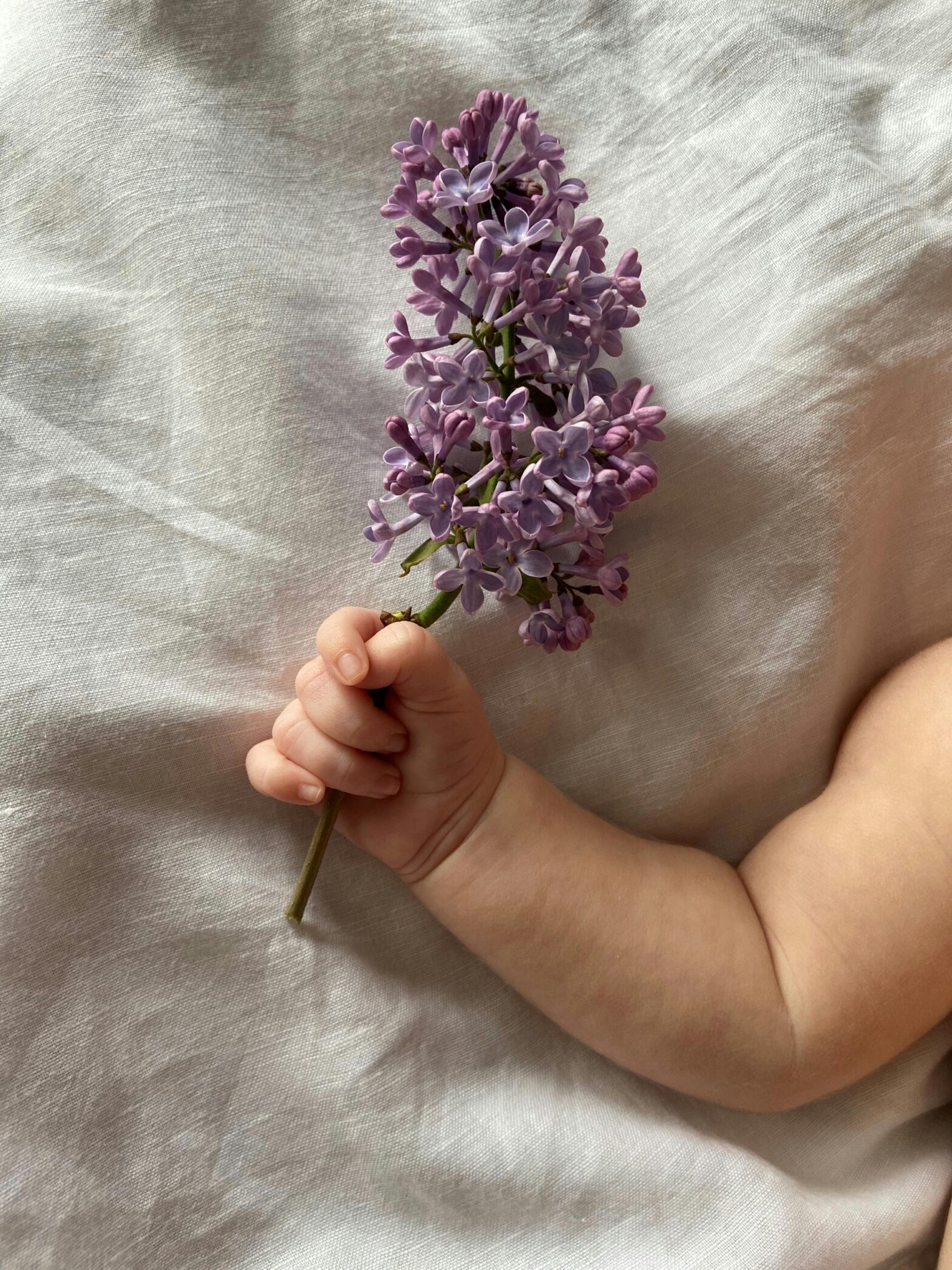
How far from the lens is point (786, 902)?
731mm

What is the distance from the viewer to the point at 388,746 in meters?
0.63

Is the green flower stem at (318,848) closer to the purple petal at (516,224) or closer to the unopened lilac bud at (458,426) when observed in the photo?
the unopened lilac bud at (458,426)

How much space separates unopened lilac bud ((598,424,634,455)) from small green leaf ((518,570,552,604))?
0.09 meters

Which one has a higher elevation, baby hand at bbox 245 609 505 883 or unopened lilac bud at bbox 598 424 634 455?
unopened lilac bud at bbox 598 424 634 455

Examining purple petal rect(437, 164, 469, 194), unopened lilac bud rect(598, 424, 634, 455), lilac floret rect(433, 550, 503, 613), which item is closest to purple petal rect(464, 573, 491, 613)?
lilac floret rect(433, 550, 503, 613)

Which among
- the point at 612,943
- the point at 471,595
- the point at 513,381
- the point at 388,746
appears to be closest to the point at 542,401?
the point at 513,381

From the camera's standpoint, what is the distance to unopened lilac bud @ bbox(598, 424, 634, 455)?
0.53 meters

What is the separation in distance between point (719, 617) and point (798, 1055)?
1.08ft

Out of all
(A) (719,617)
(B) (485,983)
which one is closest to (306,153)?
(A) (719,617)

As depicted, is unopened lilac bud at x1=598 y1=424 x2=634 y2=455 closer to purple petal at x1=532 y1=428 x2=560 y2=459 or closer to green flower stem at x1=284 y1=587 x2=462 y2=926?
purple petal at x1=532 y1=428 x2=560 y2=459

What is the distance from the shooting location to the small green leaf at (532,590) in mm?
581

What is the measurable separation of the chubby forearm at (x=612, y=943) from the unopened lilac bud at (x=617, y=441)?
0.26 metres

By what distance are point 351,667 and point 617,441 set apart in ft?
0.67

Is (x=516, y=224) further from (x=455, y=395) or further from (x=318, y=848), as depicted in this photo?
(x=318, y=848)
